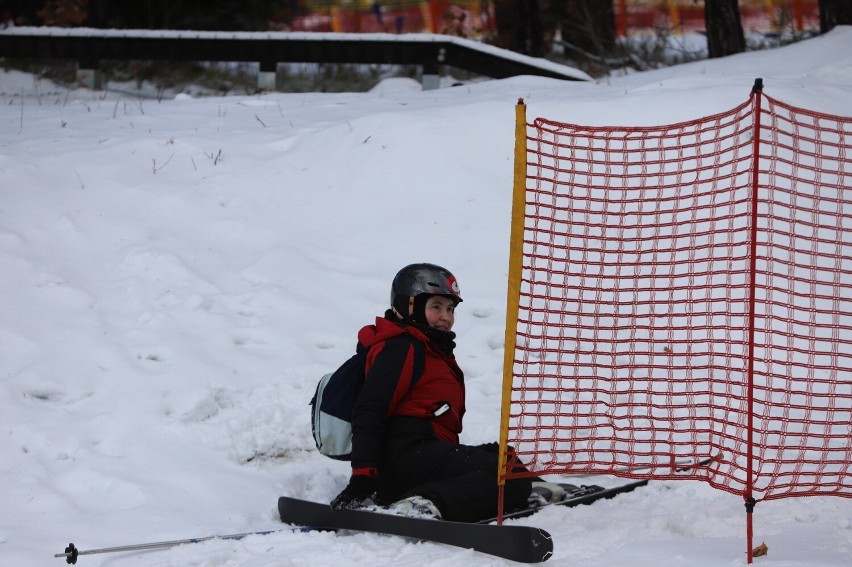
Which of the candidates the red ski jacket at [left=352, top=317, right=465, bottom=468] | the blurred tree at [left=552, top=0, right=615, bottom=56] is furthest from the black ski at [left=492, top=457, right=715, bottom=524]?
the blurred tree at [left=552, top=0, right=615, bottom=56]

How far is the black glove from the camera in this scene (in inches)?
183

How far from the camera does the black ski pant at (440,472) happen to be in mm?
4828

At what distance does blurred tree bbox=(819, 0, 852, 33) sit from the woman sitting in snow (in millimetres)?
11595

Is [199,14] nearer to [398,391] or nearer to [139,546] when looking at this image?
[398,391]

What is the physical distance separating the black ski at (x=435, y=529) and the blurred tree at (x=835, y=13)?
41.5 ft

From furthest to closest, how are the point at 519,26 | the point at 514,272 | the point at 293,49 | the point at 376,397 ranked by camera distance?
1. the point at 519,26
2. the point at 293,49
3. the point at 376,397
4. the point at 514,272

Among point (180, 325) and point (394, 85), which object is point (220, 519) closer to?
point (180, 325)

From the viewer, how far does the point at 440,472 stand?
5043 mm

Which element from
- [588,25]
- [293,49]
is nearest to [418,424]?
[293,49]

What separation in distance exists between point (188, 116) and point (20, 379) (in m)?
5.47

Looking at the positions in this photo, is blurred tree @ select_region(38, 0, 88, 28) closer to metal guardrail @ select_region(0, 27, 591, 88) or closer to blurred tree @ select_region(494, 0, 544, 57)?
metal guardrail @ select_region(0, 27, 591, 88)

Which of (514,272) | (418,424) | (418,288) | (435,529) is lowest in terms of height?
(435,529)

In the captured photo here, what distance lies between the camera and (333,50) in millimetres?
13312

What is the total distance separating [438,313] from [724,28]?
36.3ft
